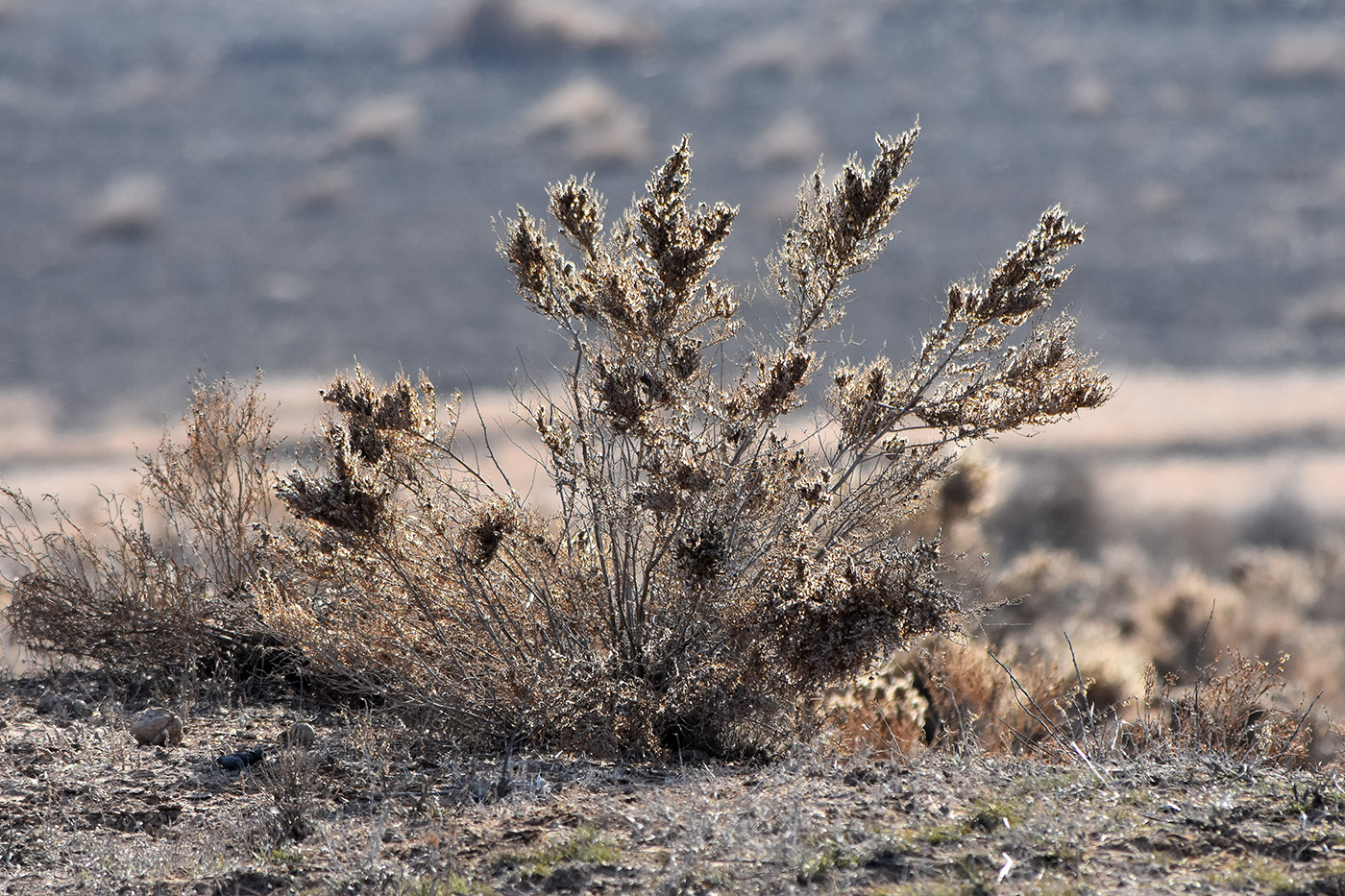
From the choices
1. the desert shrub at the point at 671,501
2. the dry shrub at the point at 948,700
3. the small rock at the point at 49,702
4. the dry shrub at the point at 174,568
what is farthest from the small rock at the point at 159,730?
the dry shrub at the point at 948,700

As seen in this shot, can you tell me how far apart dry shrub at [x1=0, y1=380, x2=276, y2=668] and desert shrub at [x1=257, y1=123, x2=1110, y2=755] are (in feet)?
2.75

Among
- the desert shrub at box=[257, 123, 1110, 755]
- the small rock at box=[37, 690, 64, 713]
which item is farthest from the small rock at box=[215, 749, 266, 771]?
the small rock at box=[37, 690, 64, 713]

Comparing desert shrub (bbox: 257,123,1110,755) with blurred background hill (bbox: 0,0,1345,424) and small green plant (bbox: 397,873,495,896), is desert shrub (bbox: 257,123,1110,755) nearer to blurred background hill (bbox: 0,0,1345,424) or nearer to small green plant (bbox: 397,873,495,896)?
small green plant (bbox: 397,873,495,896)

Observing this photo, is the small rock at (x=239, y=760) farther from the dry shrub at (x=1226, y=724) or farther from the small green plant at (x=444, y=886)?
the dry shrub at (x=1226, y=724)

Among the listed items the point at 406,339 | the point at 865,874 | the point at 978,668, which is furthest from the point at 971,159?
the point at 865,874

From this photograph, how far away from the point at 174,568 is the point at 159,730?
128 cm

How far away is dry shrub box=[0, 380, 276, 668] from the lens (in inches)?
221

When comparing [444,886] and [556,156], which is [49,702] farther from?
[556,156]

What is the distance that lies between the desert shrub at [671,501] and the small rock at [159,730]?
1.64 ft

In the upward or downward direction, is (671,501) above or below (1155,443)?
below

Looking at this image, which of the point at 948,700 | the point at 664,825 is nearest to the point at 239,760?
the point at 664,825

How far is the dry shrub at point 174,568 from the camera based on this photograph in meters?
5.61

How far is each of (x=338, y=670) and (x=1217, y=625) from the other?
7018 mm

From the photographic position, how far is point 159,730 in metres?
4.56
